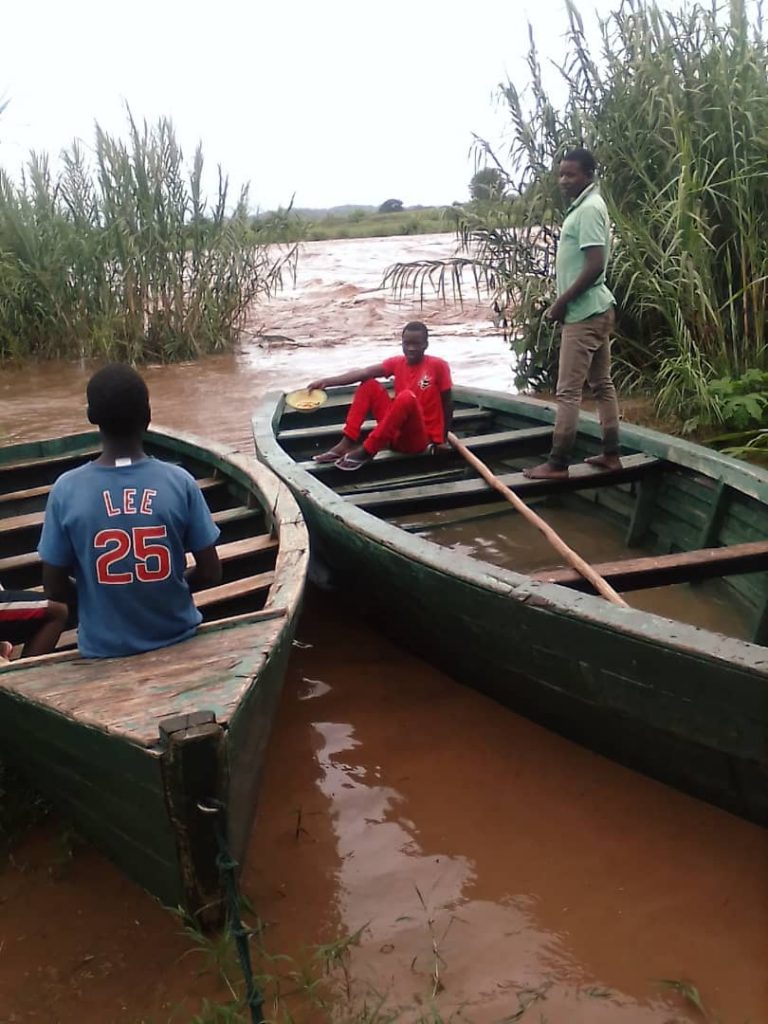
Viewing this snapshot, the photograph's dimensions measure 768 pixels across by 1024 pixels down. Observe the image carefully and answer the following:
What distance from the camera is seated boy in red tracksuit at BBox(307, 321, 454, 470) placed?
4367 mm

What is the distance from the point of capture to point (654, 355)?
6.09 m

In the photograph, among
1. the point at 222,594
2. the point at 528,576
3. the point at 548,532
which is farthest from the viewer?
the point at 548,532

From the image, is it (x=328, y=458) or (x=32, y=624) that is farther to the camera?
(x=328, y=458)

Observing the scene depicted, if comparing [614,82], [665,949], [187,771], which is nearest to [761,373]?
[614,82]

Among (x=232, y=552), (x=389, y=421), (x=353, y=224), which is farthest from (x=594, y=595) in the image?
(x=353, y=224)

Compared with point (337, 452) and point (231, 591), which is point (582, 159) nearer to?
point (337, 452)

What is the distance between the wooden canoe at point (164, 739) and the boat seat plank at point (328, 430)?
2215 millimetres

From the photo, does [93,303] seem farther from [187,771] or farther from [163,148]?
[187,771]

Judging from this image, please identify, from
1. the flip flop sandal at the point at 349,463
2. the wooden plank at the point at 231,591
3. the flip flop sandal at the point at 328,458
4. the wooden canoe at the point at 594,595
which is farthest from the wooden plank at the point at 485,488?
the wooden plank at the point at 231,591

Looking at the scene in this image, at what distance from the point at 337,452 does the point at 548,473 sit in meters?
1.09

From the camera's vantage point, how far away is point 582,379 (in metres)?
3.99

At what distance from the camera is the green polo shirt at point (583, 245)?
3.76 meters

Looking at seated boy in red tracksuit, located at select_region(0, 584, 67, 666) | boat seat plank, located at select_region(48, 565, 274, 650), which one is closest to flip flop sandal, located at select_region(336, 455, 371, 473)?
boat seat plank, located at select_region(48, 565, 274, 650)

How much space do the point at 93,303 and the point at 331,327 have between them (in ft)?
15.1
